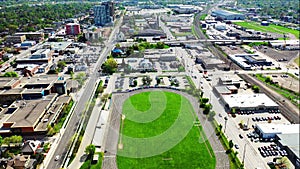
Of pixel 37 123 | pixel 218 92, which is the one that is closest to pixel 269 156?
pixel 218 92

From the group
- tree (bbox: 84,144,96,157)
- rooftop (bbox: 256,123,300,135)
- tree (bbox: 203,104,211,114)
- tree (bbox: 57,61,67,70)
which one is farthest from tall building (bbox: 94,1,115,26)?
rooftop (bbox: 256,123,300,135)

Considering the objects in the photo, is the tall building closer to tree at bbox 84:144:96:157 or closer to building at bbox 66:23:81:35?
building at bbox 66:23:81:35

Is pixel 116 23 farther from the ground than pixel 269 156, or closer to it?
farther from the ground

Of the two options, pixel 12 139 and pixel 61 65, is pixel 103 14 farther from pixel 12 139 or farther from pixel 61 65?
pixel 12 139

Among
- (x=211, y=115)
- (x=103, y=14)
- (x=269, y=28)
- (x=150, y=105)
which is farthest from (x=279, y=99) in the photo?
(x=103, y=14)

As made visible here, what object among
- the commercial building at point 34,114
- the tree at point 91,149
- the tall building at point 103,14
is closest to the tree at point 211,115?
the tree at point 91,149

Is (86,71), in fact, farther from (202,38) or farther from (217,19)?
(217,19)
